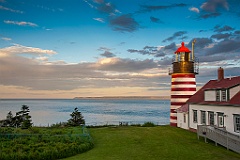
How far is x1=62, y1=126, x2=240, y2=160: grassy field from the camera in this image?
17.5 m

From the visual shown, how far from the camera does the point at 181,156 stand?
17703 millimetres

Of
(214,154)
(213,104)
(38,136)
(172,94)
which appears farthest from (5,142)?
(172,94)

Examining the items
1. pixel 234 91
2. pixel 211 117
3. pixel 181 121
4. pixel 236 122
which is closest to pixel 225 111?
pixel 236 122

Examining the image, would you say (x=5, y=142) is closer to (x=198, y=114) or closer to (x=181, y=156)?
(x=181, y=156)

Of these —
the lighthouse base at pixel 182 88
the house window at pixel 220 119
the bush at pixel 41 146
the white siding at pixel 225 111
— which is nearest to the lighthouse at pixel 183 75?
the lighthouse base at pixel 182 88

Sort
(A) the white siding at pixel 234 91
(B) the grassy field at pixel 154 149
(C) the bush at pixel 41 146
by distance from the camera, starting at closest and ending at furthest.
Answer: (C) the bush at pixel 41 146 → (B) the grassy field at pixel 154 149 → (A) the white siding at pixel 234 91

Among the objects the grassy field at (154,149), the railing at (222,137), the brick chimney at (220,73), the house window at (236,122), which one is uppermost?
the brick chimney at (220,73)

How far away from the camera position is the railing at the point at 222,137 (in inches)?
735

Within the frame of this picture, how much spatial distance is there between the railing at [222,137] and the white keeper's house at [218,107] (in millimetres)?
1113

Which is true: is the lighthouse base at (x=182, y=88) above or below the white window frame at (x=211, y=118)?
above

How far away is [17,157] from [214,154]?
12220mm

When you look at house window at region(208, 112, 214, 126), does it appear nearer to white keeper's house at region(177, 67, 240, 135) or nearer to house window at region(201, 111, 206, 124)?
white keeper's house at region(177, 67, 240, 135)

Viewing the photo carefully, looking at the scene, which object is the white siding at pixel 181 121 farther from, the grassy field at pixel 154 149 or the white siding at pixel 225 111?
the grassy field at pixel 154 149

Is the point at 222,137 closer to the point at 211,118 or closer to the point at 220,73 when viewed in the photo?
the point at 211,118
